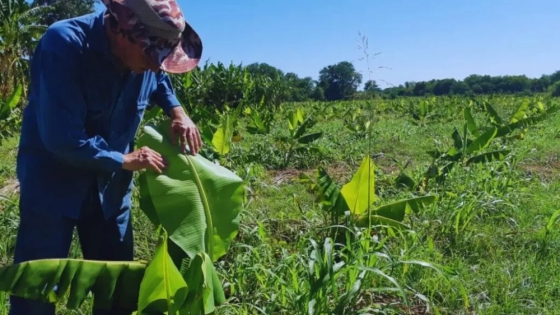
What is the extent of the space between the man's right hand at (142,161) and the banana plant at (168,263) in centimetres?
14

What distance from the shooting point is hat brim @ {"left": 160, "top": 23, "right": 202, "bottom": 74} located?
1.83m

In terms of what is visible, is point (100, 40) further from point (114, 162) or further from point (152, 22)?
point (114, 162)

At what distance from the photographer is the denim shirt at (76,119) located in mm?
1542

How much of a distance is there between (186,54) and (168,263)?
767mm

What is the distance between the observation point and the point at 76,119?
156 centimetres

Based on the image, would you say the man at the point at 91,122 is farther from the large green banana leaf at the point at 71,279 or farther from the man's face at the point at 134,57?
the large green banana leaf at the point at 71,279

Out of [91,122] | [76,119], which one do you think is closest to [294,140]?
[91,122]

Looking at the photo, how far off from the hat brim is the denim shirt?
0.49 ft

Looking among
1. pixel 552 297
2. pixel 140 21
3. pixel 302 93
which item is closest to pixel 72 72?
pixel 140 21

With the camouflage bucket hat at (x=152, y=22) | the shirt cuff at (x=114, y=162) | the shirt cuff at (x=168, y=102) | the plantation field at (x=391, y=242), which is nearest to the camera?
the camouflage bucket hat at (x=152, y=22)

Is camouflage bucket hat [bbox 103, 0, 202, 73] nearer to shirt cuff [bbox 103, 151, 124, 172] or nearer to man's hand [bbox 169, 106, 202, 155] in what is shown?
shirt cuff [bbox 103, 151, 124, 172]

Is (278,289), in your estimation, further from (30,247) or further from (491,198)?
(491,198)

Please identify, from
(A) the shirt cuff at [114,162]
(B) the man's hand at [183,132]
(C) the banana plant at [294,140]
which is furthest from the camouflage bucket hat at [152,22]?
(C) the banana plant at [294,140]

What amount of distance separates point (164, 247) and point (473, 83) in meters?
61.9
